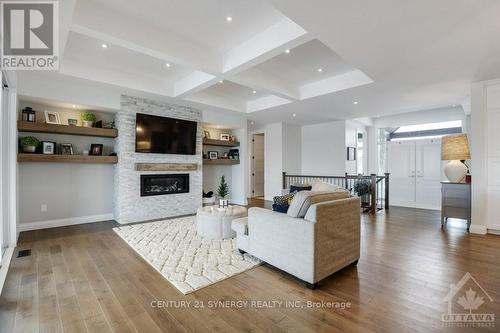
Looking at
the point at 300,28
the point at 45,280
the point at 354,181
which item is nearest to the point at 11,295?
the point at 45,280

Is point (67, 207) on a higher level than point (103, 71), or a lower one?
lower

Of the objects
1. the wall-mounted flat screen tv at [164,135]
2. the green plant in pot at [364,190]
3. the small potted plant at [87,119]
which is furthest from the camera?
the green plant in pot at [364,190]

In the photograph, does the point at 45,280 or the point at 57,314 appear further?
the point at 45,280

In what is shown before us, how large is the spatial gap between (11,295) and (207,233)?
2.28 meters

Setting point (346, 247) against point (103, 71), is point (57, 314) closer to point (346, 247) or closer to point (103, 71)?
point (346, 247)

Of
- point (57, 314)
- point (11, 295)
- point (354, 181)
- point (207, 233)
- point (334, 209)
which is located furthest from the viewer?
point (354, 181)

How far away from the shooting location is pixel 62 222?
4.79 metres

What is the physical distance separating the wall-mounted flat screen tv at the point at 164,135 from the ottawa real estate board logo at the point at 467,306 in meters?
5.30

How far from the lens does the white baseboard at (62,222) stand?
4430mm

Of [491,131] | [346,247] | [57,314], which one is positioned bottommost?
[57,314]

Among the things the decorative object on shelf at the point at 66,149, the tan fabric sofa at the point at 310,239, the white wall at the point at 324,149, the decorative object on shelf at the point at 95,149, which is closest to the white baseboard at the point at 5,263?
the decorative object on shelf at the point at 66,149

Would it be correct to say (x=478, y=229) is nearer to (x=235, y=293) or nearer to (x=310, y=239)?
(x=310, y=239)

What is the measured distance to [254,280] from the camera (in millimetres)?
2578

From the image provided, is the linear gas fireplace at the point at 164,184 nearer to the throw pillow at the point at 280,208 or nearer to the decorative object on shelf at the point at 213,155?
the decorative object on shelf at the point at 213,155
